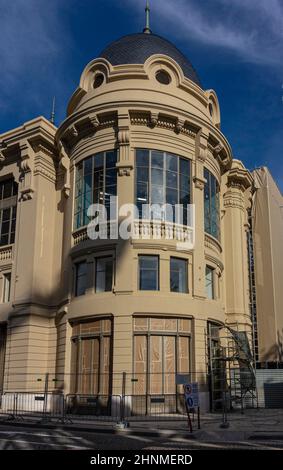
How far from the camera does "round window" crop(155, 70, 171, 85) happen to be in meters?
25.0

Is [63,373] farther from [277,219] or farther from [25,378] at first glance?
[277,219]

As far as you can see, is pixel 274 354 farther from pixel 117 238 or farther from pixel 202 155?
pixel 117 238

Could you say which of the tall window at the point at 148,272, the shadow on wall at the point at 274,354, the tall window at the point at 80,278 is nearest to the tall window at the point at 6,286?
the tall window at the point at 80,278

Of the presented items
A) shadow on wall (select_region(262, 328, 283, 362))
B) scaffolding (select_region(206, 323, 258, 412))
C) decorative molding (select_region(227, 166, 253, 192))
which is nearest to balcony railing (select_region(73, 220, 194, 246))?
scaffolding (select_region(206, 323, 258, 412))

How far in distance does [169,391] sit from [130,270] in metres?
5.24

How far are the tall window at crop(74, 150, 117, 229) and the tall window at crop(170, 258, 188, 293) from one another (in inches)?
158

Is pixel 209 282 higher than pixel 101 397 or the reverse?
higher

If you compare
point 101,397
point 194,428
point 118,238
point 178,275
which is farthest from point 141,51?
point 194,428

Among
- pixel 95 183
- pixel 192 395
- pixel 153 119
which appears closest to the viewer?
pixel 192 395

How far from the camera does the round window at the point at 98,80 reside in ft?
83.6

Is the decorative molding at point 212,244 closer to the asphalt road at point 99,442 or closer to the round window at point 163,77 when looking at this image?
the round window at point 163,77

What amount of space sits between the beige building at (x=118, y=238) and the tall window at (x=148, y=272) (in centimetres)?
6

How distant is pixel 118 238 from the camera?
22094mm

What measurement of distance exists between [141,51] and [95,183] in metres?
7.67
